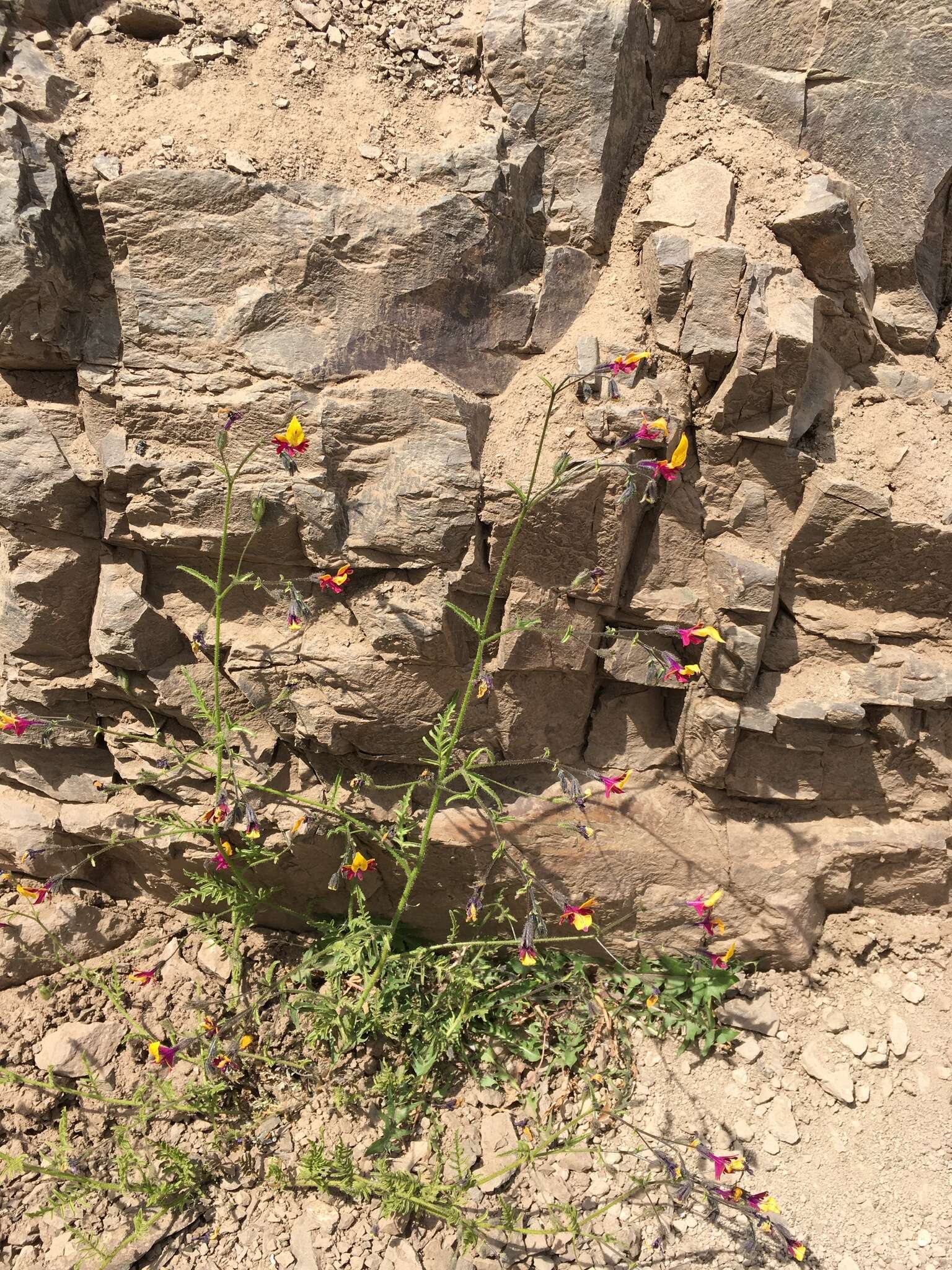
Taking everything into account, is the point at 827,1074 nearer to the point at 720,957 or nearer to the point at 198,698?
the point at 720,957

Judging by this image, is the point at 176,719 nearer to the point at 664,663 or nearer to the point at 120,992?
the point at 120,992

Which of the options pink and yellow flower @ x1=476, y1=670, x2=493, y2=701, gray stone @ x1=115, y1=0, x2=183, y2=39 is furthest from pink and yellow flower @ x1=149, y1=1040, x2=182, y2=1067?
gray stone @ x1=115, y1=0, x2=183, y2=39

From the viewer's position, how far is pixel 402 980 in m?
3.26

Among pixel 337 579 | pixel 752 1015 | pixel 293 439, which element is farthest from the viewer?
pixel 752 1015

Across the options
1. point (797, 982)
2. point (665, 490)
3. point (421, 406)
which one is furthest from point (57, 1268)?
point (665, 490)

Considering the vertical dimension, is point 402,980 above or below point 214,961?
above

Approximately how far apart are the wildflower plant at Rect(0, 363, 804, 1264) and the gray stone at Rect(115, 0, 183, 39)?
1588mm

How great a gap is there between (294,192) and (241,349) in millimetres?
591

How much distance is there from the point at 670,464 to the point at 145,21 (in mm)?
2614

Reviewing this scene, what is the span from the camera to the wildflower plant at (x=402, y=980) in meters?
2.89

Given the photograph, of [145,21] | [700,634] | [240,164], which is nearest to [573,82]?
[240,164]

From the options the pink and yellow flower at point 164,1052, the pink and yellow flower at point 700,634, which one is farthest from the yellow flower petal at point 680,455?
the pink and yellow flower at point 164,1052

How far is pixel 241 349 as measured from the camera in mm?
2986

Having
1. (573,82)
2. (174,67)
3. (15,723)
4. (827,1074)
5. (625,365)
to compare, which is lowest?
(827,1074)
